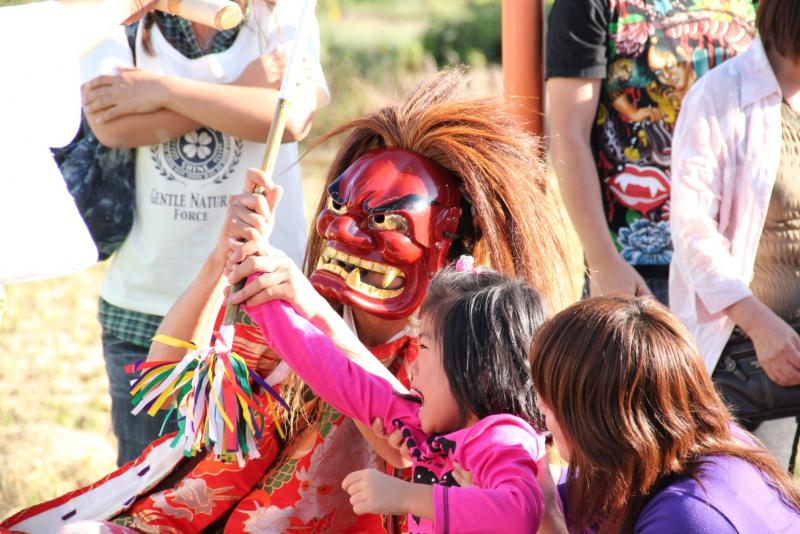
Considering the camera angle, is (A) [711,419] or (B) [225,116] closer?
(A) [711,419]

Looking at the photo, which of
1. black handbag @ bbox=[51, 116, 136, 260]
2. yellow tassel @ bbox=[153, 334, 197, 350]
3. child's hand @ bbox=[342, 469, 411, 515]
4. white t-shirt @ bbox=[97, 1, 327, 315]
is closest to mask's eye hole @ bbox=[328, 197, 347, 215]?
yellow tassel @ bbox=[153, 334, 197, 350]

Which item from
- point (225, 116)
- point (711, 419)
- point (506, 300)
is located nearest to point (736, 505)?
point (711, 419)

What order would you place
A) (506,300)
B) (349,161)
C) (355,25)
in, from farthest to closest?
(355,25) < (349,161) < (506,300)

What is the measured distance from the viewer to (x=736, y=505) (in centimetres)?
164

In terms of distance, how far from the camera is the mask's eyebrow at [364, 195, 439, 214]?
6.76 feet

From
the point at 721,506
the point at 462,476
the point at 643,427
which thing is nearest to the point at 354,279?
the point at 462,476

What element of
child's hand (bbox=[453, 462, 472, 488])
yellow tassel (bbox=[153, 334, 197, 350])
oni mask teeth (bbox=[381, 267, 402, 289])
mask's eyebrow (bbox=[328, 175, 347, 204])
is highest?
mask's eyebrow (bbox=[328, 175, 347, 204])

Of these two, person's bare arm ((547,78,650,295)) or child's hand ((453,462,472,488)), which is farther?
person's bare arm ((547,78,650,295))

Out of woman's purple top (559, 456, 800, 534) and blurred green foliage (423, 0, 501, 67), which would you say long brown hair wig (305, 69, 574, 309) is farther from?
blurred green foliage (423, 0, 501, 67)

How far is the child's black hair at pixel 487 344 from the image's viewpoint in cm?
179

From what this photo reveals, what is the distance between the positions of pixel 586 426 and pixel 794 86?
1208 mm

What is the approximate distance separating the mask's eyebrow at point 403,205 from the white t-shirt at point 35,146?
0.58 m

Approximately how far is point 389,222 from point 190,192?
2.43ft

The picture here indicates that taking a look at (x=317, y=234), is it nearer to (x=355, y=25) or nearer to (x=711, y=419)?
(x=711, y=419)
